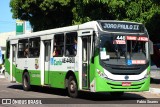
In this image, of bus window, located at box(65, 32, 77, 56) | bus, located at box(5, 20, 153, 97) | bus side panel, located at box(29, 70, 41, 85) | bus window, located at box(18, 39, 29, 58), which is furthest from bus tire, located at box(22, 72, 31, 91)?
bus window, located at box(65, 32, 77, 56)

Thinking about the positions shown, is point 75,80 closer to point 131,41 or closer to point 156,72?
point 131,41

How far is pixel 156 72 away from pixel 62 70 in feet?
49.9

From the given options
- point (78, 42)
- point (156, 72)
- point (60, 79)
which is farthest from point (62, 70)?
point (156, 72)

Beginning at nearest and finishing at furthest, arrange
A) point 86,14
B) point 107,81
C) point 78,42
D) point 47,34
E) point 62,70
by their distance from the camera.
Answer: point 107,81 < point 78,42 < point 62,70 < point 47,34 < point 86,14

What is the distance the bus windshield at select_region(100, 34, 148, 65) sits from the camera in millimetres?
16266

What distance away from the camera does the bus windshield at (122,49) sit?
53.4 ft

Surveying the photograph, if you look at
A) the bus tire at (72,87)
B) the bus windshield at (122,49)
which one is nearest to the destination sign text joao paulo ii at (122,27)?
the bus windshield at (122,49)

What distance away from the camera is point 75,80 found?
57.7 ft

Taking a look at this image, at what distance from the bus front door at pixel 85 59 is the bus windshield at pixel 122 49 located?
778mm

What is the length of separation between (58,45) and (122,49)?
3.56 m

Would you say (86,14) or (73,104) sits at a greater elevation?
(86,14)

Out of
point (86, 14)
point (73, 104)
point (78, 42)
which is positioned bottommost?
point (73, 104)

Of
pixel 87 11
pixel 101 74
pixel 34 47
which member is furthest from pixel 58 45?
pixel 87 11

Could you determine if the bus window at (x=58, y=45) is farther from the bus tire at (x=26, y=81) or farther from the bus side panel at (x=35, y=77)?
the bus tire at (x=26, y=81)
